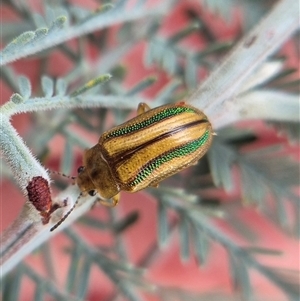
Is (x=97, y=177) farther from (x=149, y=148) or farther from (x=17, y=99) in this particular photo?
(x=17, y=99)

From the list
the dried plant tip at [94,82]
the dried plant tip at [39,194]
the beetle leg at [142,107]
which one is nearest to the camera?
the dried plant tip at [39,194]

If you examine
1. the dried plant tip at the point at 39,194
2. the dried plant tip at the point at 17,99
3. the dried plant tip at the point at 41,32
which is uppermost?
the dried plant tip at the point at 41,32

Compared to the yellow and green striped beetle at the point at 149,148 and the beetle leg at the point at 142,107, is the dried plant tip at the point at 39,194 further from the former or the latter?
the beetle leg at the point at 142,107

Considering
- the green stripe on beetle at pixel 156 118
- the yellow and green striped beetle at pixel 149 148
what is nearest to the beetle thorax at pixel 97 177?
the yellow and green striped beetle at pixel 149 148

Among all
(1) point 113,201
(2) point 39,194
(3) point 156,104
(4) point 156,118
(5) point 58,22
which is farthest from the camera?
(3) point 156,104

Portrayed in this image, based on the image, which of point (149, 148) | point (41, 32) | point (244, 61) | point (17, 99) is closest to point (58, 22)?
point (41, 32)

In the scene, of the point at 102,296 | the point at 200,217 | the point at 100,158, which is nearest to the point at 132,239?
the point at 102,296

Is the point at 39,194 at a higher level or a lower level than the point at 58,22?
lower
